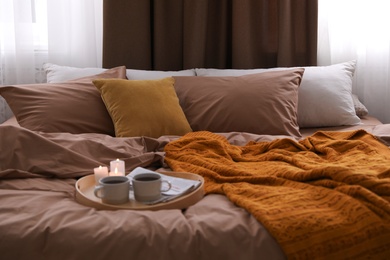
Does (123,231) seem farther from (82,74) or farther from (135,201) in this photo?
(82,74)

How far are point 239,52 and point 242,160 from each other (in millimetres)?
1467

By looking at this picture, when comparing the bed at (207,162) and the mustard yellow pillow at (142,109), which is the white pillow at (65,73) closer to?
the bed at (207,162)

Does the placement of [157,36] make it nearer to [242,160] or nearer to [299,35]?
[299,35]

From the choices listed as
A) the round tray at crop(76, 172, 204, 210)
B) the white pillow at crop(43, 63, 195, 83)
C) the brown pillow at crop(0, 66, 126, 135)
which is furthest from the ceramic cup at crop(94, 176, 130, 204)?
the white pillow at crop(43, 63, 195, 83)

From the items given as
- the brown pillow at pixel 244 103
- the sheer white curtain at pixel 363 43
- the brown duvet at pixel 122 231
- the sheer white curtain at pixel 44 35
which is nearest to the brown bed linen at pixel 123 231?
the brown duvet at pixel 122 231

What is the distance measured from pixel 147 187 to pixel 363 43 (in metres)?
2.23

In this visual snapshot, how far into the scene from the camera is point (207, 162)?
75.5 inches

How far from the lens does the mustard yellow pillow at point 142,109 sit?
2.48 metres

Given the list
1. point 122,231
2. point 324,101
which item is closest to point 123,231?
point 122,231

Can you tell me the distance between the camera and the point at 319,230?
140cm

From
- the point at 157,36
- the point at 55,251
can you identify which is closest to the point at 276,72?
the point at 157,36

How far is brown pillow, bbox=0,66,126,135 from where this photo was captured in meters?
2.52

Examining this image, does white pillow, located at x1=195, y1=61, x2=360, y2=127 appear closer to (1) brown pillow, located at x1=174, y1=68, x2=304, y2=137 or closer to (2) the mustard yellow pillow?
(1) brown pillow, located at x1=174, y1=68, x2=304, y2=137

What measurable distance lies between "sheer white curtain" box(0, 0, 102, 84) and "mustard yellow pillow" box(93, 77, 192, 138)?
2.70ft
